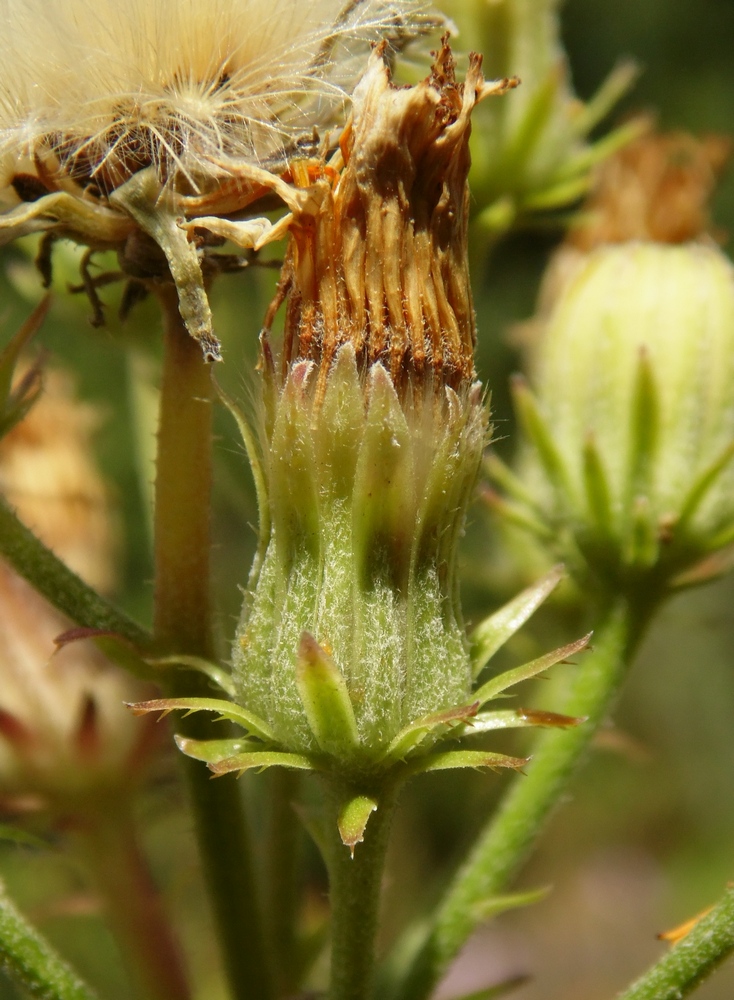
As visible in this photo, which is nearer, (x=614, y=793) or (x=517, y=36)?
(x=517, y=36)

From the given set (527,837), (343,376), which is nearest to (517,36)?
(343,376)

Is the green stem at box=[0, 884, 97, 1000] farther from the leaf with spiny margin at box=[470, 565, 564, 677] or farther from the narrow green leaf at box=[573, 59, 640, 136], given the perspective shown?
the narrow green leaf at box=[573, 59, 640, 136]

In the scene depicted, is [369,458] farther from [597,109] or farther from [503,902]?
[597,109]

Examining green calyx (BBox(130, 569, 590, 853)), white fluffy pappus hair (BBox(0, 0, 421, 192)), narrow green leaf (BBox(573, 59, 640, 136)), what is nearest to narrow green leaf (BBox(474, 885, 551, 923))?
green calyx (BBox(130, 569, 590, 853))

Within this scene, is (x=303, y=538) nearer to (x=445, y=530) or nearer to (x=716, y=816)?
(x=445, y=530)

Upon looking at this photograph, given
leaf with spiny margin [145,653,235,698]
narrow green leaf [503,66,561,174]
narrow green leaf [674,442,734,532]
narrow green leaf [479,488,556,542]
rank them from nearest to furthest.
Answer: leaf with spiny margin [145,653,235,698]
narrow green leaf [674,442,734,532]
narrow green leaf [479,488,556,542]
narrow green leaf [503,66,561,174]
